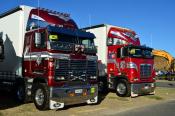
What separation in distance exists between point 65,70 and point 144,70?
7.28 meters

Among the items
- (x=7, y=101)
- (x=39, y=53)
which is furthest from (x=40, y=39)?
(x=7, y=101)

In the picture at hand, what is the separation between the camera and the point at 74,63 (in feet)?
45.2

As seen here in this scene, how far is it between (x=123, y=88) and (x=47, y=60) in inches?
285

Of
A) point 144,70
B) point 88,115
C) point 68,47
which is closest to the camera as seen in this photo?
point 88,115

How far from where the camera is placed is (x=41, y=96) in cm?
1350

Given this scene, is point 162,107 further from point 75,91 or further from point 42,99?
point 42,99

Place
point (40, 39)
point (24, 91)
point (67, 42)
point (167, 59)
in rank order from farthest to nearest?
point (167, 59)
point (24, 91)
point (67, 42)
point (40, 39)

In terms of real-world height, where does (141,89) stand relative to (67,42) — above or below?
below

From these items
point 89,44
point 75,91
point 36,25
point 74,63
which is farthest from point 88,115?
point 36,25

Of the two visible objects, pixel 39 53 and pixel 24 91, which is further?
pixel 24 91

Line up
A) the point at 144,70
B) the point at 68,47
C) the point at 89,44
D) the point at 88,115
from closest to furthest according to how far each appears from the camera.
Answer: the point at 88,115 → the point at 68,47 → the point at 89,44 → the point at 144,70

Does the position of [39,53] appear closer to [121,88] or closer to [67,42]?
[67,42]

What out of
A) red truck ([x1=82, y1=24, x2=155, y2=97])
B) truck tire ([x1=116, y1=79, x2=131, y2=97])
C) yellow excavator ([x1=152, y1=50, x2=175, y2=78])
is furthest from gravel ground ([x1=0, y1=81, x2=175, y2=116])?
yellow excavator ([x1=152, y1=50, x2=175, y2=78])

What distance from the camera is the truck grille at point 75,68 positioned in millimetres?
13211
